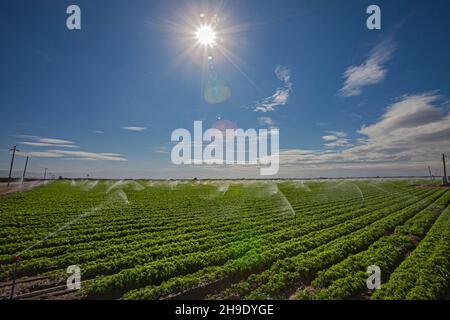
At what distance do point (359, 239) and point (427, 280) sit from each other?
4763 mm

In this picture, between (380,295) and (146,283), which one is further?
(146,283)

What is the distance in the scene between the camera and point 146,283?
850 cm

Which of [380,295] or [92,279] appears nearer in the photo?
[380,295]

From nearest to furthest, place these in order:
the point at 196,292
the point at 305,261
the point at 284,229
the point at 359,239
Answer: the point at 196,292, the point at 305,261, the point at 359,239, the point at 284,229

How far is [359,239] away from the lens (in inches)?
506

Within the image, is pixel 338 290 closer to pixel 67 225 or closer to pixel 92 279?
pixel 92 279
